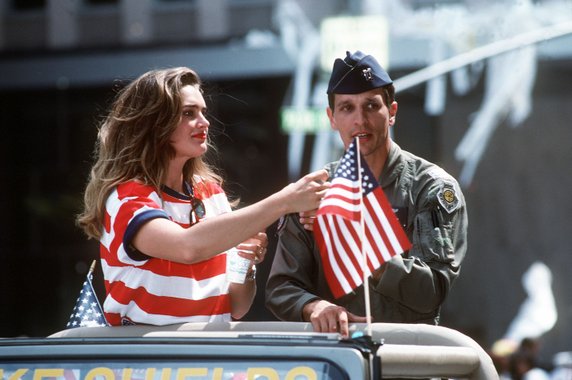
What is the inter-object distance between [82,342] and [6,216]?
580 inches

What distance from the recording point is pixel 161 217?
10.7 ft

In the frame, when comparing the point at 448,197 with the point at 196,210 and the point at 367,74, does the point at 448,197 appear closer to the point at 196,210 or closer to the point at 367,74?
the point at 367,74

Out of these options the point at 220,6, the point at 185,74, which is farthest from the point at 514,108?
the point at 185,74

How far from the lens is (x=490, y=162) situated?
14.0m

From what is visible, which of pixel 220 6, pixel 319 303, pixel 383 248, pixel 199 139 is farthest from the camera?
pixel 220 6

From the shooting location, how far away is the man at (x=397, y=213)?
3.47 m

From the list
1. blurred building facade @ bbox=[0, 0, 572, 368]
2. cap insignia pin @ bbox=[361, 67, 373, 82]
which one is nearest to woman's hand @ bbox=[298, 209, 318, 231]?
cap insignia pin @ bbox=[361, 67, 373, 82]

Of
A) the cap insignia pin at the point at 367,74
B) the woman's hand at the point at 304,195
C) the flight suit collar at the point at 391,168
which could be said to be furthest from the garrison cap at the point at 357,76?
the woman's hand at the point at 304,195

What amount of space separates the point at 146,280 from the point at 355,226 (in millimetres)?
789

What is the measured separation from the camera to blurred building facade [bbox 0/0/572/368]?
44.6ft

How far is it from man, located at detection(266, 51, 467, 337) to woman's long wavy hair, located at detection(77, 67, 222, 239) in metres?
0.52

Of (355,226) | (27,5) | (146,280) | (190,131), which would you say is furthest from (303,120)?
(355,226)

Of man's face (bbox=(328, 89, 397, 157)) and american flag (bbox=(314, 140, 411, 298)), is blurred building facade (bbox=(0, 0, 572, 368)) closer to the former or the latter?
man's face (bbox=(328, 89, 397, 157))

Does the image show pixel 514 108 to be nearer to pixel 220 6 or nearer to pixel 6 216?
pixel 220 6
